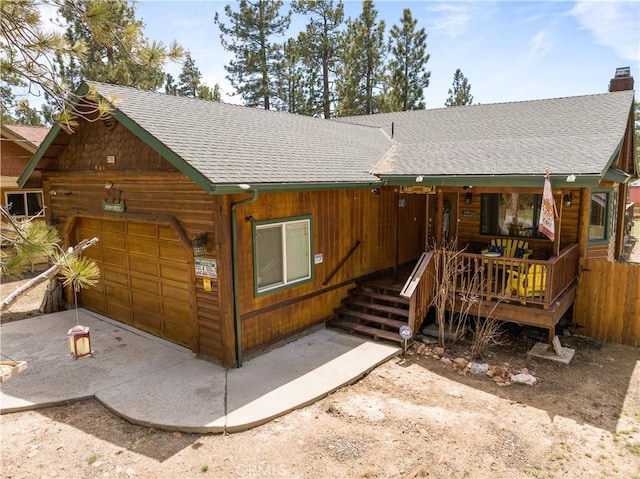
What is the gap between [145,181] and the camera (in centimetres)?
800

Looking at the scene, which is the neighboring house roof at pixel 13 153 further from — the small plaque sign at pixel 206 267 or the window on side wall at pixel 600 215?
the window on side wall at pixel 600 215

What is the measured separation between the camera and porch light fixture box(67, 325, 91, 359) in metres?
6.77

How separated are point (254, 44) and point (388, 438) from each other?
27806 mm

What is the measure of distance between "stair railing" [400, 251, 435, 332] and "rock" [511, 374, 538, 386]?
6.39 feet

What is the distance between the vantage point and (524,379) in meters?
6.96

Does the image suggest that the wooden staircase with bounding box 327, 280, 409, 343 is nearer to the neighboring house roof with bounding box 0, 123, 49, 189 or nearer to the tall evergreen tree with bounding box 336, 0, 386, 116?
the neighboring house roof with bounding box 0, 123, 49, 189

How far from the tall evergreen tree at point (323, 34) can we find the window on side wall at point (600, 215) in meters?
20.7

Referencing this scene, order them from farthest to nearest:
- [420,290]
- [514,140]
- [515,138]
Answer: [515,138]
[514,140]
[420,290]

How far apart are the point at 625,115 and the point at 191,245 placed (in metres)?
10.1

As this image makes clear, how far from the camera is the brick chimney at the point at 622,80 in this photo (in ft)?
43.4

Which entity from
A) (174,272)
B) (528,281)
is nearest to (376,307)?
(528,281)

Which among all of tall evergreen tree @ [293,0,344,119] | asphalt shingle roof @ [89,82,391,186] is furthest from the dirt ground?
tall evergreen tree @ [293,0,344,119]

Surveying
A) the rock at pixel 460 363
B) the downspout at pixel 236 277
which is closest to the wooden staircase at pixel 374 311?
the rock at pixel 460 363

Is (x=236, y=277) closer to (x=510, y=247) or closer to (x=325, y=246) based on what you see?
(x=325, y=246)
